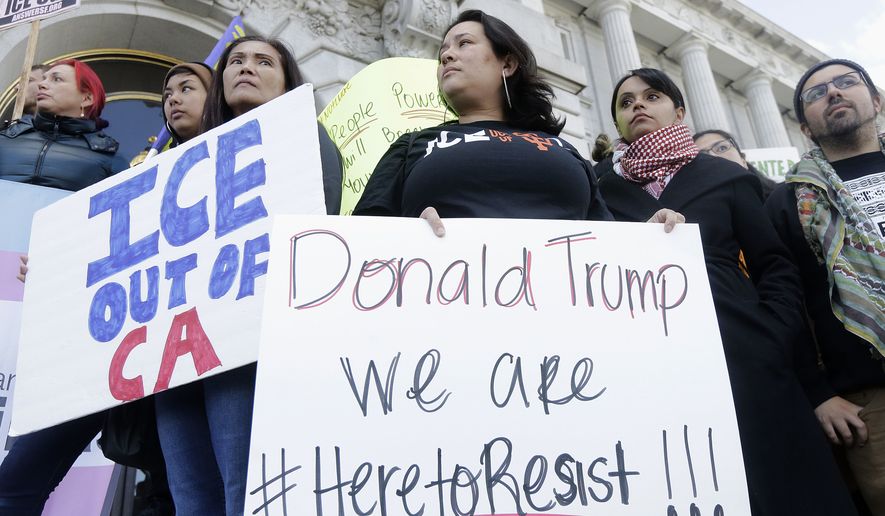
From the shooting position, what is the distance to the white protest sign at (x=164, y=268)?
1.63m

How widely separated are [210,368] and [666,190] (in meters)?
1.48

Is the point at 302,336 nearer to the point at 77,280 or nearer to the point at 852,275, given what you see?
the point at 77,280

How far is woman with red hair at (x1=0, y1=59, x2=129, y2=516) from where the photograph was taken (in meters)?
1.97

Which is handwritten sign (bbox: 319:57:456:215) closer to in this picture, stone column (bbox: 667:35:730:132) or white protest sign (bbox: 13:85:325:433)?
white protest sign (bbox: 13:85:325:433)

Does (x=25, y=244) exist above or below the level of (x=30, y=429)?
above

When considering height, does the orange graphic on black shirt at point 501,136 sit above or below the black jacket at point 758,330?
above

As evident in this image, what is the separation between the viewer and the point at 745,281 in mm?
2021

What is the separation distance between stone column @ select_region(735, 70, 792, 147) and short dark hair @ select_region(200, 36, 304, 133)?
63.2ft

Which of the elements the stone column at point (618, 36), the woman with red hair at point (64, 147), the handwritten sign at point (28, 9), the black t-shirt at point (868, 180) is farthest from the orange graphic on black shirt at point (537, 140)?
the stone column at point (618, 36)

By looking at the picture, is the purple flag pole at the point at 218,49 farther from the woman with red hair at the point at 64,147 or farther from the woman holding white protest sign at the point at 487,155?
the woman holding white protest sign at the point at 487,155

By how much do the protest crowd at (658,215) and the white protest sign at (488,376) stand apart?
16cm

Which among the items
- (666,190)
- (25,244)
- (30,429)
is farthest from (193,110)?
(666,190)

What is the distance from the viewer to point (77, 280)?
1.91m

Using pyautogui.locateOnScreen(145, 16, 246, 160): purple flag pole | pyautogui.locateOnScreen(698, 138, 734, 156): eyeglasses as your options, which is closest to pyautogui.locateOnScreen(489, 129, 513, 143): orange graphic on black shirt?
pyautogui.locateOnScreen(145, 16, 246, 160): purple flag pole
